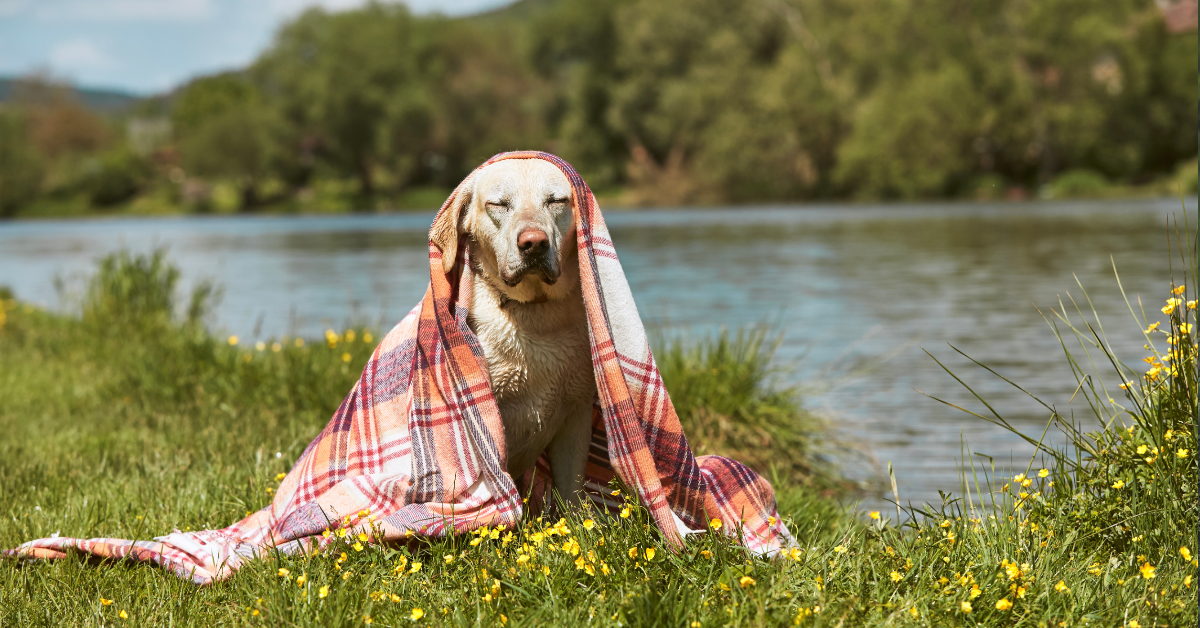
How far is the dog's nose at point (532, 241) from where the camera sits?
3.33 metres

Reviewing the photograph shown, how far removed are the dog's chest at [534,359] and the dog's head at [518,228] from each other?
77 mm

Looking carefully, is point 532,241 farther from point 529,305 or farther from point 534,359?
point 534,359

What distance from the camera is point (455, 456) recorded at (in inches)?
144

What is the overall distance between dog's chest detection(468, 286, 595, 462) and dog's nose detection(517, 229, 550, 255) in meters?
0.32

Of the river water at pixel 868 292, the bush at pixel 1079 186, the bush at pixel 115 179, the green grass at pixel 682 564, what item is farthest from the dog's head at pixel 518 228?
the bush at pixel 115 179

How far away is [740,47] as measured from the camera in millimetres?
56844

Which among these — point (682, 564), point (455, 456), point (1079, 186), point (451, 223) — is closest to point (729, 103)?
point (1079, 186)

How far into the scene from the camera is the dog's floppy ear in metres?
3.62

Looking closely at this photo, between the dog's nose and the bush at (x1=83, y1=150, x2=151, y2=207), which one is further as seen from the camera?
the bush at (x1=83, y1=150, x2=151, y2=207)

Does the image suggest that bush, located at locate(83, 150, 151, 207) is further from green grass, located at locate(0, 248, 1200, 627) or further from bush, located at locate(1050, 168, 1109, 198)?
green grass, located at locate(0, 248, 1200, 627)

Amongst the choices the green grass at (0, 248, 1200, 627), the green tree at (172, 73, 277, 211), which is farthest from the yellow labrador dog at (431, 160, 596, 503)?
the green tree at (172, 73, 277, 211)

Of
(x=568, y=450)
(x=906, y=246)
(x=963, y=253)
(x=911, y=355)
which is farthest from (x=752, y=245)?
(x=568, y=450)

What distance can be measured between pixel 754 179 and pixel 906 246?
1222 inches

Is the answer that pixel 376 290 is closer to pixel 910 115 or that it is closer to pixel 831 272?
pixel 831 272
